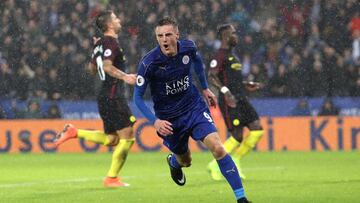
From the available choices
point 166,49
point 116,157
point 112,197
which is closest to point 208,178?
point 116,157

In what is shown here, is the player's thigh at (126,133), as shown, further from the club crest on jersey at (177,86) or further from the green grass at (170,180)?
the club crest on jersey at (177,86)

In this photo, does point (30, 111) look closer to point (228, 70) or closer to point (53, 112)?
point (53, 112)

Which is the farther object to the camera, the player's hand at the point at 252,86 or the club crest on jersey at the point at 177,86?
the player's hand at the point at 252,86

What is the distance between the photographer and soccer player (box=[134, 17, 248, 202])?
9.08 m

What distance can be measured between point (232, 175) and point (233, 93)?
519 cm

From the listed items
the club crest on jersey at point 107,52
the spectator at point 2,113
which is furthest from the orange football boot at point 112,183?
the spectator at point 2,113

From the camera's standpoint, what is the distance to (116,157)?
12047mm

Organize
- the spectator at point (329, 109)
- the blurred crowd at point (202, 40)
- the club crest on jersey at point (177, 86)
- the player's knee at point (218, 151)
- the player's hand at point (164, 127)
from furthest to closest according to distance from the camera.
Answer: the blurred crowd at point (202, 40) → the spectator at point (329, 109) → the club crest on jersey at point (177, 86) → the player's knee at point (218, 151) → the player's hand at point (164, 127)

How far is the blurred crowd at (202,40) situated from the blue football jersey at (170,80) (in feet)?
38.0

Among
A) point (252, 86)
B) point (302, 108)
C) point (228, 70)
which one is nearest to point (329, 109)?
point (302, 108)

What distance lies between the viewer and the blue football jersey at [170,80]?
9227mm

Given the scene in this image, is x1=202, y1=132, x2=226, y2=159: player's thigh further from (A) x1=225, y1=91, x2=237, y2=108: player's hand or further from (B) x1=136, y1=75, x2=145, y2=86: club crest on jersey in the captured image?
(A) x1=225, y1=91, x2=237, y2=108: player's hand

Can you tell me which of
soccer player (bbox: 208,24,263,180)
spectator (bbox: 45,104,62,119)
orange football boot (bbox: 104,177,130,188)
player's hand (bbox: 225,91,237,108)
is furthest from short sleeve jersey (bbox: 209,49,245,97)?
spectator (bbox: 45,104,62,119)

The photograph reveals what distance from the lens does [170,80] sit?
9.35 m
